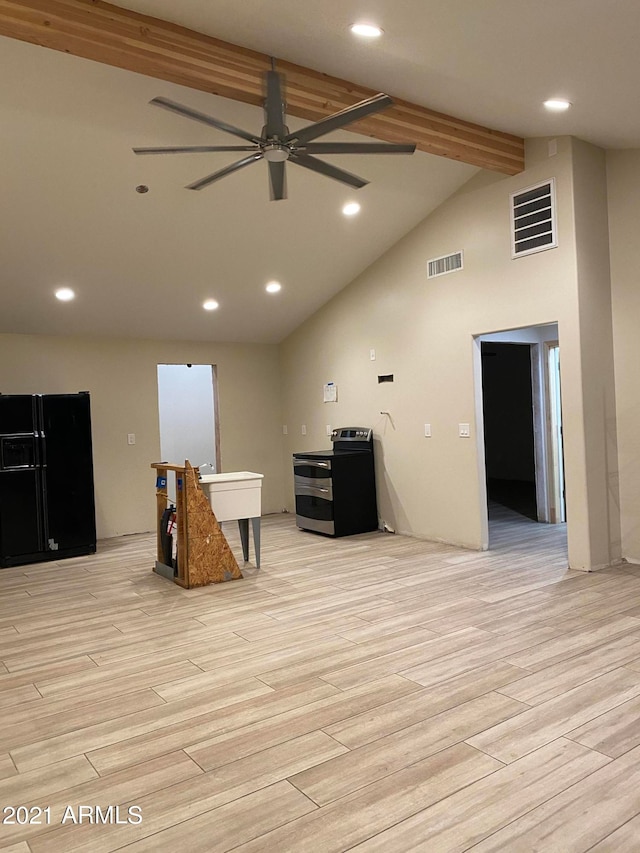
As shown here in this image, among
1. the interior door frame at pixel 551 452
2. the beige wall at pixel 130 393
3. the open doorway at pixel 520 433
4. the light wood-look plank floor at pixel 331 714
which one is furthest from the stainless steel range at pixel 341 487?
the interior door frame at pixel 551 452

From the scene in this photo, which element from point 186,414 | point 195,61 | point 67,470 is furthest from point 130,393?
point 195,61

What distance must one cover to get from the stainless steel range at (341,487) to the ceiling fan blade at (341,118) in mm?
3873

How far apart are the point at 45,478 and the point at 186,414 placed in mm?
3678

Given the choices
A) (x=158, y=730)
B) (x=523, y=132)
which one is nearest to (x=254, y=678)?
(x=158, y=730)

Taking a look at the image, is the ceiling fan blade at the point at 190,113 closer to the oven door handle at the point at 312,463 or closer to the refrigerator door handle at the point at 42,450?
the oven door handle at the point at 312,463

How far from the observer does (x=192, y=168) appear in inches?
194

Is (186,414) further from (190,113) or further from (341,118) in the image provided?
(341,118)

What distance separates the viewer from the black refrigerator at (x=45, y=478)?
6113mm

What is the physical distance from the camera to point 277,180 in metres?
3.75

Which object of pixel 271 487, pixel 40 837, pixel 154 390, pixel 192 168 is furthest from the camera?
pixel 271 487

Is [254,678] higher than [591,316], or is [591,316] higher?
[591,316]

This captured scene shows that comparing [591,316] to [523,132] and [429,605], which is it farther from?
[429,605]

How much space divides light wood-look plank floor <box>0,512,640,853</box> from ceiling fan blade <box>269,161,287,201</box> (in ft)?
8.64

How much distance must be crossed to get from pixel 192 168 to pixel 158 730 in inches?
154
